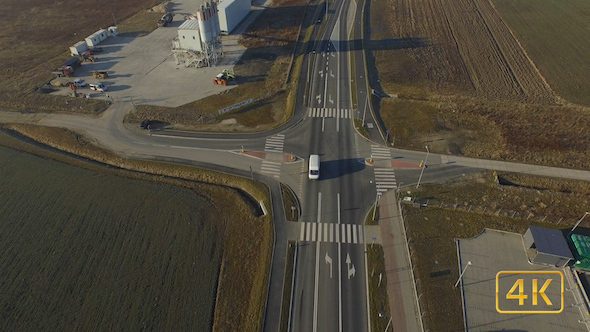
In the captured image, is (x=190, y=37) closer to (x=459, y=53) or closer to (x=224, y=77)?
(x=224, y=77)

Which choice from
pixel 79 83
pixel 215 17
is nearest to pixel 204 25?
pixel 215 17

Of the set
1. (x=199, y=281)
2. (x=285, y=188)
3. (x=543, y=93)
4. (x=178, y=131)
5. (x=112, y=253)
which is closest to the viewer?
(x=199, y=281)

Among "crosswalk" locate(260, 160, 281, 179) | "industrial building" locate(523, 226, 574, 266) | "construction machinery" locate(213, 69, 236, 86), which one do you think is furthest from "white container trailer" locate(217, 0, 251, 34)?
"industrial building" locate(523, 226, 574, 266)

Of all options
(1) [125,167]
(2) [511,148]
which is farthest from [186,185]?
(2) [511,148]

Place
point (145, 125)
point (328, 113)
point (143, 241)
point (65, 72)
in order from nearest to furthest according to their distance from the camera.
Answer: point (143, 241) → point (145, 125) → point (328, 113) → point (65, 72)

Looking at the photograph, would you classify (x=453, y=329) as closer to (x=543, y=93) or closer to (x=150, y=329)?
(x=150, y=329)
